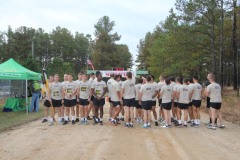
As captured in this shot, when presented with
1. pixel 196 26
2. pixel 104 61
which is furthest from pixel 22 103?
pixel 104 61

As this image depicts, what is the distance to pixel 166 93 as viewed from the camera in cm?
1308

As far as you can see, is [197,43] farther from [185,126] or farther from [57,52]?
[57,52]

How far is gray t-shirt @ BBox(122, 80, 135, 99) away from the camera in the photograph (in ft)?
43.1

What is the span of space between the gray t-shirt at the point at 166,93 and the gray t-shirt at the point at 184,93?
1.64 ft

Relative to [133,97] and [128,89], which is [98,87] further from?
[133,97]

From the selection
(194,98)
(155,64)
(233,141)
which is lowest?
(233,141)

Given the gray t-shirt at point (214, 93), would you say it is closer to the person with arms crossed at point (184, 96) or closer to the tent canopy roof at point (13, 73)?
the person with arms crossed at point (184, 96)

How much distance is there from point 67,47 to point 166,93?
292ft

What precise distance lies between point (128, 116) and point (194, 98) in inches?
109

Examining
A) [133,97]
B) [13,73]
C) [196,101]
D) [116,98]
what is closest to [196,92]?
[196,101]

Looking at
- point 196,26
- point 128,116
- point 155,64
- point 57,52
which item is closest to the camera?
point 128,116

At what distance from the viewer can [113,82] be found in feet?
44.7

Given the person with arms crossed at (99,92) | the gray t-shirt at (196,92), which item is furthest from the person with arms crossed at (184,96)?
the person with arms crossed at (99,92)

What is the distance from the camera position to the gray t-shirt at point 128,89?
13133mm
